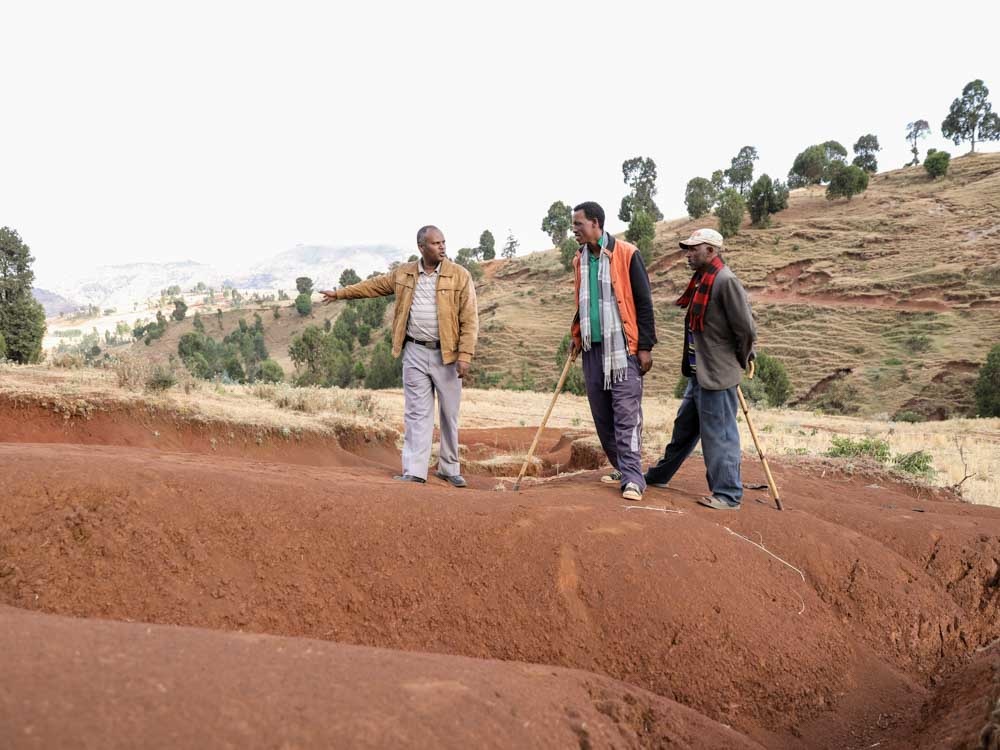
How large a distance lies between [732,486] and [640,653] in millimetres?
1809

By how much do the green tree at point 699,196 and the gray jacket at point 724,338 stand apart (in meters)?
53.1

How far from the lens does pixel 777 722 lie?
3.45m

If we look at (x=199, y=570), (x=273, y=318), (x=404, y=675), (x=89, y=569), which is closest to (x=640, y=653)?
(x=404, y=675)

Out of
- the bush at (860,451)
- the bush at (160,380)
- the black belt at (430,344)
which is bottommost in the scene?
the bush at (860,451)

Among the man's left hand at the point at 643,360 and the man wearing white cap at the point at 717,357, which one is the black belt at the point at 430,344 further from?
the man wearing white cap at the point at 717,357

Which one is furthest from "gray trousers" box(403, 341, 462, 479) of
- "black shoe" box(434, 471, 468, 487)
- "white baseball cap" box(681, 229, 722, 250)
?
"white baseball cap" box(681, 229, 722, 250)

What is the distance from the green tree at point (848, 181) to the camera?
157 feet

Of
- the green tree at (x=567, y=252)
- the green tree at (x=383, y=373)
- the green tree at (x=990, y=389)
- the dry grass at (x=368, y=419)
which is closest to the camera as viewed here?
the dry grass at (x=368, y=419)

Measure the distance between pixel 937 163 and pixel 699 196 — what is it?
16.8 metres

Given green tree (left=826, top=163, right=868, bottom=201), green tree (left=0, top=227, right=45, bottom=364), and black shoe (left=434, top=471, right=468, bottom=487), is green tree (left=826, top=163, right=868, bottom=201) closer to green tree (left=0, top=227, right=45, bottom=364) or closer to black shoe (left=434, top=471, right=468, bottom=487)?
green tree (left=0, top=227, right=45, bottom=364)

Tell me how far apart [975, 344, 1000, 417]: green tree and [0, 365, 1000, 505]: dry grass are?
6350 mm

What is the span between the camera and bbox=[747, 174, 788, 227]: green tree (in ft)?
156

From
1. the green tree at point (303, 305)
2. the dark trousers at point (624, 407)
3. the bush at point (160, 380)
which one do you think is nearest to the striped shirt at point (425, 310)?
the dark trousers at point (624, 407)

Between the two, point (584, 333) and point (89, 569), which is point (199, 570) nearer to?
point (89, 569)
